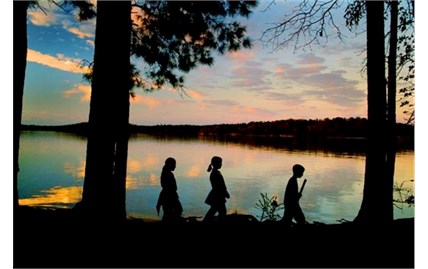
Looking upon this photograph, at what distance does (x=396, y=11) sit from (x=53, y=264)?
646 centimetres

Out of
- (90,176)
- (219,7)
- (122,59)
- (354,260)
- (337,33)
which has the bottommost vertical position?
(354,260)

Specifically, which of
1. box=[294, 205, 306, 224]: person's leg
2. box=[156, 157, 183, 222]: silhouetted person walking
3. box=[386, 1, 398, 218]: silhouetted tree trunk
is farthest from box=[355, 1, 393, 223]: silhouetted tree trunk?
box=[156, 157, 183, 222]: silhouetted person walking

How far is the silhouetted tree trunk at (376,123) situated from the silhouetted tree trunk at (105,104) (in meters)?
3.66

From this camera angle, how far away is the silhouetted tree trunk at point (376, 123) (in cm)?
545

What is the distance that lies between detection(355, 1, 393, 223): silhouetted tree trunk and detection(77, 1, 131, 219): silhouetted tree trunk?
3.66 metres

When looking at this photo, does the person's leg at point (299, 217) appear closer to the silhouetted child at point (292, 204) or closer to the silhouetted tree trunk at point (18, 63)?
the silhouetted child at point (292, 204)

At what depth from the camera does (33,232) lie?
4.29m

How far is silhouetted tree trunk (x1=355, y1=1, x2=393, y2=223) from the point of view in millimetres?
5449

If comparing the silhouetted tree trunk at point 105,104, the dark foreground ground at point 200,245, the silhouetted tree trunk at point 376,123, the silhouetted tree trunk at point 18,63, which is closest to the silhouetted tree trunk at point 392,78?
the silhouetted tree trunk at point 376,123

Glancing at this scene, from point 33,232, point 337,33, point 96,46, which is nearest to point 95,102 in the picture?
point 96,46

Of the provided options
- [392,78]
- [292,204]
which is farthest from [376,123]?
[292,204]

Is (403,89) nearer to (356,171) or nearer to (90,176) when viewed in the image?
(90,176)

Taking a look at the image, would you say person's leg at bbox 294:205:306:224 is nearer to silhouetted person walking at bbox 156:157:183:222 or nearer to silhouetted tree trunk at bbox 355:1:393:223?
silhouetted tree trunk at bbox 355:1:393:223

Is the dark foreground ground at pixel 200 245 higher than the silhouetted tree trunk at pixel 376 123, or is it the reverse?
the silhouetted tree trunk at pixel 376 123
